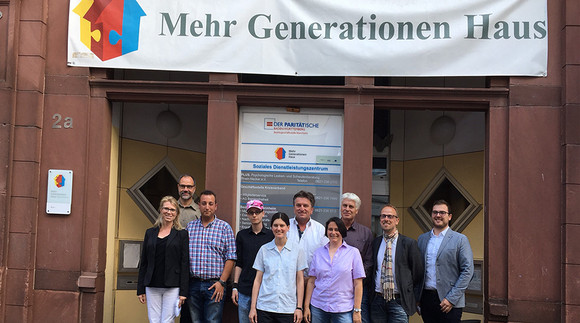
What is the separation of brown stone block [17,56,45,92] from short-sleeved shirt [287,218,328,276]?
3.63m

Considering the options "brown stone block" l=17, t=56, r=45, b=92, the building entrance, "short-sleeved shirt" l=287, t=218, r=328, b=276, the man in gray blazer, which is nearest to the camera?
the man in gray blazer

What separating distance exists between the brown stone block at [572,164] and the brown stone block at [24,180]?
20.5 ft

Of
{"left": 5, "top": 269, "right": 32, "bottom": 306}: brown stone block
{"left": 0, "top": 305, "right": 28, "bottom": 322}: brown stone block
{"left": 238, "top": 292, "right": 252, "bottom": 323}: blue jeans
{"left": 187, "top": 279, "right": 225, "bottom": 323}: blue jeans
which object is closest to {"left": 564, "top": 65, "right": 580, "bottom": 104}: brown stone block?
{"left": 238, "top": 292, "right": 252, "bottom": 323}: blue jeans

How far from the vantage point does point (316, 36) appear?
815cm

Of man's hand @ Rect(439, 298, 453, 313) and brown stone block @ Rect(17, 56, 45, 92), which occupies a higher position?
brown stone block @ Rect(17, 56, 45, 92)

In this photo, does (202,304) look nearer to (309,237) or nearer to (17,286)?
(309,237)

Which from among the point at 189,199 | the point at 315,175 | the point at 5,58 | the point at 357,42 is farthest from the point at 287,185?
the point at 5,58

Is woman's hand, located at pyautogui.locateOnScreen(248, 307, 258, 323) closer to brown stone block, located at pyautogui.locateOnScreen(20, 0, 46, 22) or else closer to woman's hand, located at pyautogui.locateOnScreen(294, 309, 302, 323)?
woman's hand, located at pyautogui.locateOnScreen(294, 309, 302, 323)

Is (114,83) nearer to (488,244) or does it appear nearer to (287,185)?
(287,185)

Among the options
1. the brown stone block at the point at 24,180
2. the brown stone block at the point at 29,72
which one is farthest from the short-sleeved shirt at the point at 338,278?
the brown stone block at the point at 29,72

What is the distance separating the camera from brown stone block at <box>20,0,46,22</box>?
27.1 feet

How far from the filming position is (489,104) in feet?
26.3

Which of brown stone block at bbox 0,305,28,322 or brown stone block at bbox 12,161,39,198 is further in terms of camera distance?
brown stone block at bbox 12,161,39,198

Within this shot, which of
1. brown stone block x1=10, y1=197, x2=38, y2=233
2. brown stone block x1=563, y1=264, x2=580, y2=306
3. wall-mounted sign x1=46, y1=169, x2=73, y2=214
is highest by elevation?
wall-mounted sign x1=46, y1=169, x2=73, y2=214
